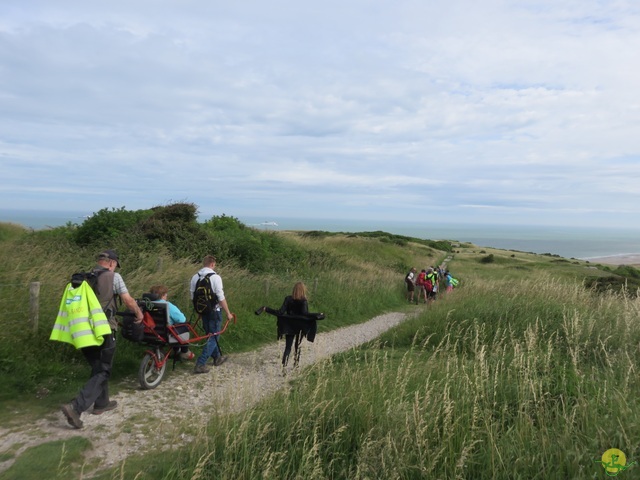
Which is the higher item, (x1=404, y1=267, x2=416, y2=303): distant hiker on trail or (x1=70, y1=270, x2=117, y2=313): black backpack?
(x1=70, y1=270, x2=117, y2=313): black backpack

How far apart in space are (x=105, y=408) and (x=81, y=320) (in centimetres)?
137

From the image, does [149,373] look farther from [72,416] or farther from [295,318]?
[295,318]

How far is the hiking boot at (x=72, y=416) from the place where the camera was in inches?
203

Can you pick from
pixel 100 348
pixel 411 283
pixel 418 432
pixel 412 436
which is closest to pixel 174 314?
pixel 100 348

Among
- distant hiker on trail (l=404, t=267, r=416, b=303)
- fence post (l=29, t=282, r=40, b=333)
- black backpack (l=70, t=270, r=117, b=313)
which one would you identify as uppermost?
black backpack (l=70, t=270, r=117, b=313)

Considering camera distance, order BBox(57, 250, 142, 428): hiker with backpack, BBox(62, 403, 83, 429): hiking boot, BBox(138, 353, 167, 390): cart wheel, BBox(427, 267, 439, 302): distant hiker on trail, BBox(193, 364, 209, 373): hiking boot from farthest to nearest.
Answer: BBox(427, 267, 439, 302): distant hiker on trail → BBox(193, 364, 209, 373): hiking boot → BBox(138, 353, 167, 390): cart wheel → BBox(57, 250, 142, 428): hiker with backpack → BBox(62, 403, 83, 429): hiking boot

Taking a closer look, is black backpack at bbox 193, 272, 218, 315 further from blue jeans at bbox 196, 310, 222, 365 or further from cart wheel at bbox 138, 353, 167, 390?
cart wheel at bbox 138, 353, 167, 390

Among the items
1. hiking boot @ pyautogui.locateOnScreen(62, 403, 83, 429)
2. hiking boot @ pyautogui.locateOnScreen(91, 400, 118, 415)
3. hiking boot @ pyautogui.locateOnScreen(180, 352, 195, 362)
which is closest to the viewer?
hiking boot @ pyautogui.locateOnScreen(62, 403, 83, 429)

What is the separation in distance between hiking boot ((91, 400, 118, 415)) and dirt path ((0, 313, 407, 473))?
0.07 meters

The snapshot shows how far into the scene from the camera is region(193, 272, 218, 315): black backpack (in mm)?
8078

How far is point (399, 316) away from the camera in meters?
16.8

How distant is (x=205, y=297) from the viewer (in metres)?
8.10

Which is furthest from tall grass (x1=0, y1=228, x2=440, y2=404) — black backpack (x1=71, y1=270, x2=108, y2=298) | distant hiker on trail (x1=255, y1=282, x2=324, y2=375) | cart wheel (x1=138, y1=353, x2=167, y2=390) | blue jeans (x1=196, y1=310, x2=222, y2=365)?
distant hiker on trail (x1=255, y1=282, x2=324, y2=375)

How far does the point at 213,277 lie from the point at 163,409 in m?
2.66
